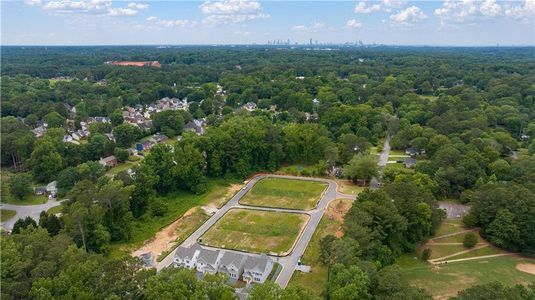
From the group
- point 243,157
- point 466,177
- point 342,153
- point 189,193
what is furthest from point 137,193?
point 466,177

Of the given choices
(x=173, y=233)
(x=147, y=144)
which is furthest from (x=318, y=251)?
(x=147, y=144)

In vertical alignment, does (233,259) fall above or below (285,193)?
above

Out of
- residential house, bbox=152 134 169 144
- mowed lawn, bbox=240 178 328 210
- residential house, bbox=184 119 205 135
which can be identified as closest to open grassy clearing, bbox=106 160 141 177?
residential house, bbox=152 134 169 144

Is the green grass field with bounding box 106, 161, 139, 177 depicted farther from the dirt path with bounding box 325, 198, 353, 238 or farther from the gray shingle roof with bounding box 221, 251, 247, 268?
the dirt path with bounding box 325, 198, 353, 238

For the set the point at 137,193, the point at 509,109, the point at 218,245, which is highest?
the point at 509,109

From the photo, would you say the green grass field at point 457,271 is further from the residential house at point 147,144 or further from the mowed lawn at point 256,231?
the residential house at point 147,144

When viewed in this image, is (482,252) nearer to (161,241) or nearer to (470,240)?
(470,240)

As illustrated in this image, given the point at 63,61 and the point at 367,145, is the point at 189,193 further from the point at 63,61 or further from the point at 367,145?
the point at 63,61
